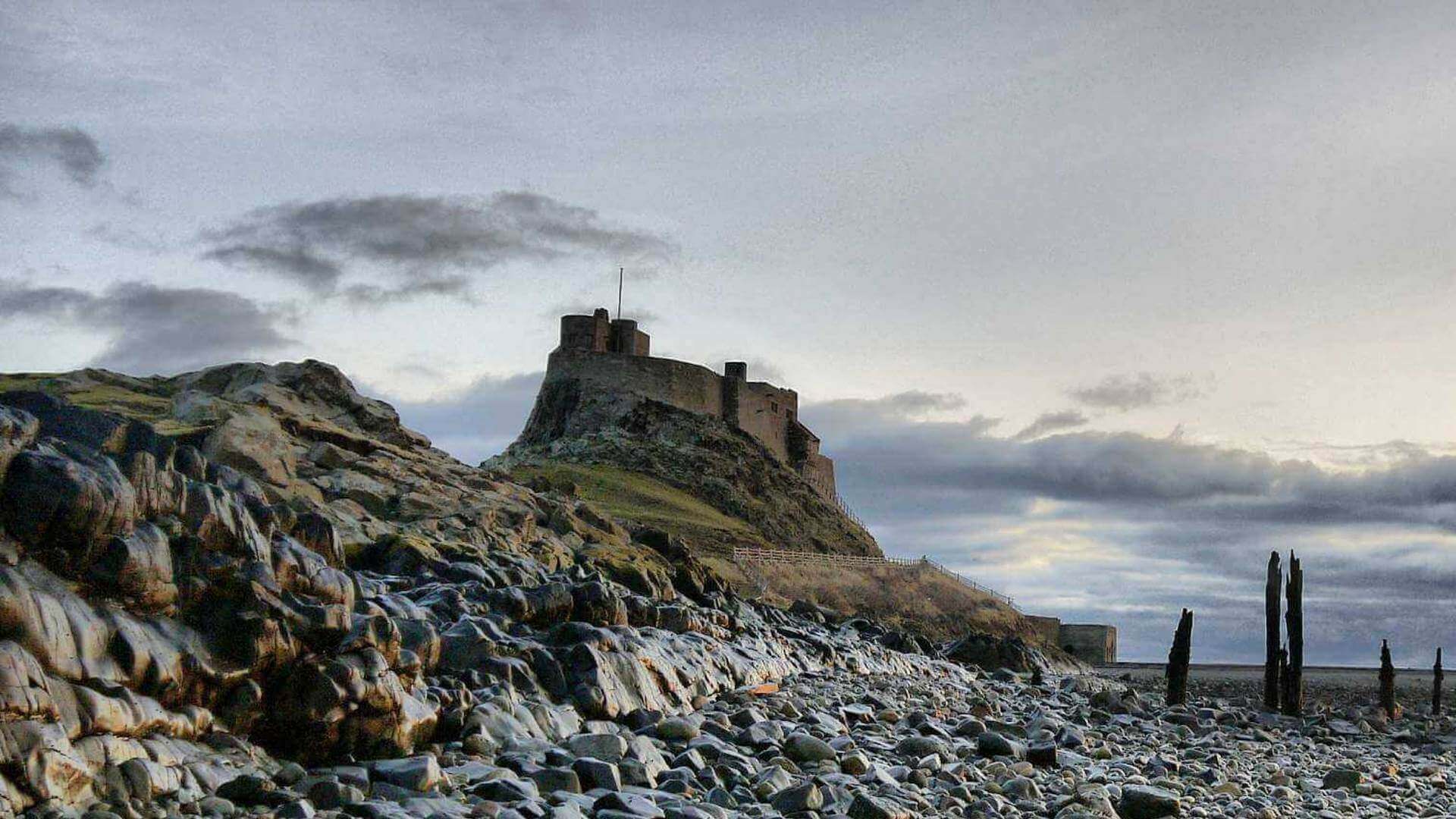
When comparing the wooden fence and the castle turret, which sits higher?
the castle turret

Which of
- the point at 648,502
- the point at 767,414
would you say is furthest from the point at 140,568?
the point at 767,414

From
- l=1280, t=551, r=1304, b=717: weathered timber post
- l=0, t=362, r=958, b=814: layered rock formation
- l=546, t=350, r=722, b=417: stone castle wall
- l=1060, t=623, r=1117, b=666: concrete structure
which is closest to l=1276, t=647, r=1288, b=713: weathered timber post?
l=1280, t=551, r=1304, b=717: weathered timber post

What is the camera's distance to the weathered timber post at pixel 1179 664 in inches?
1246

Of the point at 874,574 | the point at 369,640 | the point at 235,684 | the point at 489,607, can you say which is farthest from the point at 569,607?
the point at 874,574

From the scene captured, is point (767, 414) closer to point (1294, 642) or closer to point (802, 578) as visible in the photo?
point (802, 578)

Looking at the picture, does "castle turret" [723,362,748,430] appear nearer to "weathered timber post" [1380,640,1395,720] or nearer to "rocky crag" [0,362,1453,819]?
"weathered timber post" [1380,640,1395,720]

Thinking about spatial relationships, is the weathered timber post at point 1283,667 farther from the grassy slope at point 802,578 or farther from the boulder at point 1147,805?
the boulder at point 1147,805

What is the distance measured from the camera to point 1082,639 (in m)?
63.7

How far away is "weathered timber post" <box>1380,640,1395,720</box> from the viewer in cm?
3544

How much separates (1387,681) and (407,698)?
108 feet

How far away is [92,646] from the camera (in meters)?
8.57

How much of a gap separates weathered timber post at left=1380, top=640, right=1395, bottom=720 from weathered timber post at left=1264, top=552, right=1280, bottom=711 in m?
2.91

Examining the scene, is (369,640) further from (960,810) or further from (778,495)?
(778,495)

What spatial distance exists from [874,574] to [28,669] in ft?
163
